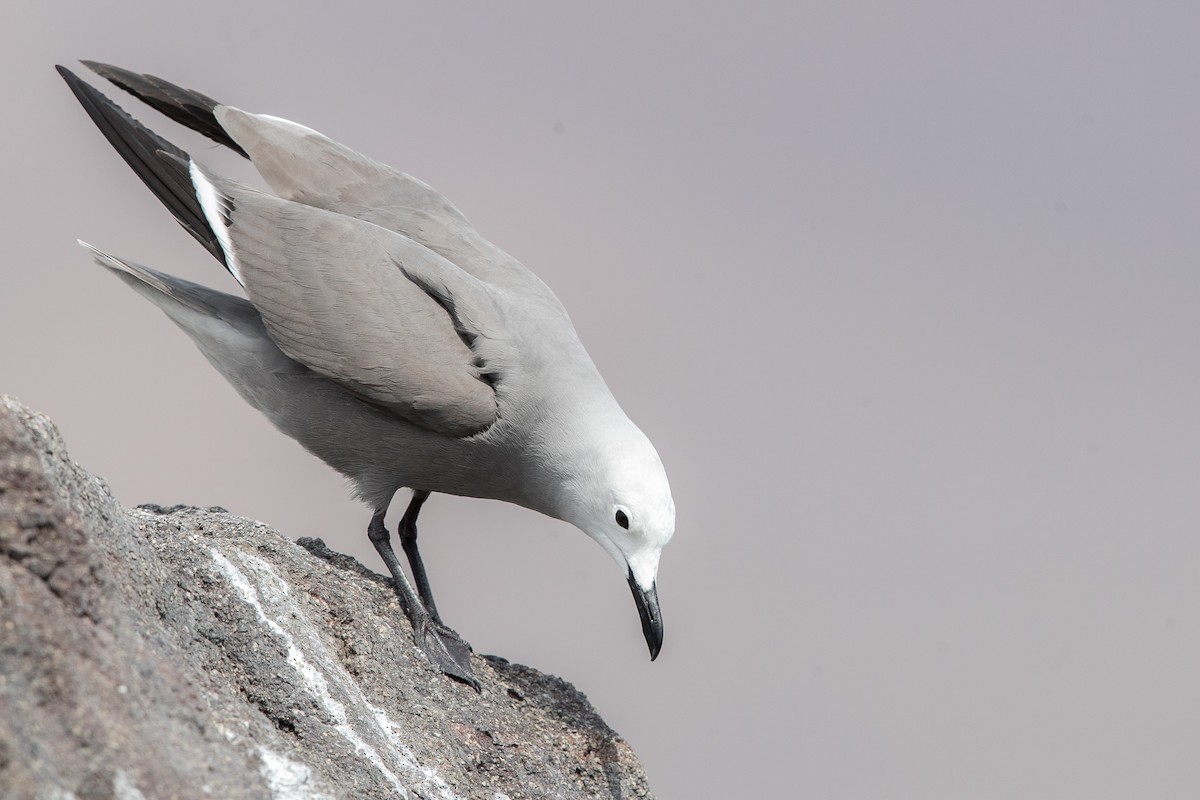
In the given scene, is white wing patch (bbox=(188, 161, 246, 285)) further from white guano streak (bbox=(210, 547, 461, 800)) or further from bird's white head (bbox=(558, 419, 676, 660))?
bird's white head (bbox=(558, 419, 676, 660))

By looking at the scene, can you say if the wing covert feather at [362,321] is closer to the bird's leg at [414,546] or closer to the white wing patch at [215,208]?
the white wing patch at [215,208]

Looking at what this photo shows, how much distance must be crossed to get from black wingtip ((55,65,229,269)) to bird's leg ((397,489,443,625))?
1.52m

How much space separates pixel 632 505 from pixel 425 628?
104cm

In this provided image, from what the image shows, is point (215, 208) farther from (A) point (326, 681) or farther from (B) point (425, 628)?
(A) point (326, 681)

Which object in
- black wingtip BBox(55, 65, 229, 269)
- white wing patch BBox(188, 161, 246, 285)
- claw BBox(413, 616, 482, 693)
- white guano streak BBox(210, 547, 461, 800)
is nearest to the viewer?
white guano streak BBox(210, 547, 461, 800)

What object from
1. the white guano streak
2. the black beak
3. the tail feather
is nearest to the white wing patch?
the tail feather

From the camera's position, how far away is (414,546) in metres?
5.88

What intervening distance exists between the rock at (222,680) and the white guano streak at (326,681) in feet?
0.03

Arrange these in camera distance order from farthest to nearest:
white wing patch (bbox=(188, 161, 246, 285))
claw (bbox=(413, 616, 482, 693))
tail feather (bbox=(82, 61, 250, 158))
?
tail feather (bbox=(82, 61, 250, 158)) → white wing patch (bbox=(188, 161, 246, 285)) → claw (bbox=(413, 616, 482, 693))

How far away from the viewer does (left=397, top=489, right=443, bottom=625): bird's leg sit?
18.7ft

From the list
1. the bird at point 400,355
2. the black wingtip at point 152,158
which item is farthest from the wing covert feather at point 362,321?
the black wingtip at point 152,158

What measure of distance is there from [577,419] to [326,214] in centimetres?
150

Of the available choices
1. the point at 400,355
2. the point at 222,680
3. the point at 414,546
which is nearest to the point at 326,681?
the point at 222,680

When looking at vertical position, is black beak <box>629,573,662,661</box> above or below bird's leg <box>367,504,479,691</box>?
above
